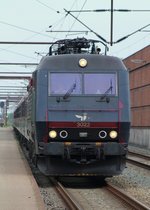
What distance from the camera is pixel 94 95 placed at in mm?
13188

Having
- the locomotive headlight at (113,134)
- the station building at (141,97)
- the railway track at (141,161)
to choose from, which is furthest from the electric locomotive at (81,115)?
the station building at (141,97)

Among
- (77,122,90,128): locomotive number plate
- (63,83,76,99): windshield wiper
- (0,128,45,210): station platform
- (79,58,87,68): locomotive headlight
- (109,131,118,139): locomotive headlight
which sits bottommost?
(0,128,45,210): station platform

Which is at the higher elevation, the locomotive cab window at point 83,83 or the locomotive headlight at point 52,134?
the locomotive cab window at point 83,83

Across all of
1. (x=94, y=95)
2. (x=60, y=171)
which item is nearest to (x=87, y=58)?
(x=94, y=95)

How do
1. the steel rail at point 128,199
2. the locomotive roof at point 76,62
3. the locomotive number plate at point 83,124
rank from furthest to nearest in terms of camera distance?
the locomotive roof at point 76,62
the locomotive number plate at point 83,124
the steel rail at point 128,199

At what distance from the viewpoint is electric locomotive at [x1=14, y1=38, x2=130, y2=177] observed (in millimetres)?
12712

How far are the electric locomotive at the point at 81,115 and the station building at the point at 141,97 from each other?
22.1 meters

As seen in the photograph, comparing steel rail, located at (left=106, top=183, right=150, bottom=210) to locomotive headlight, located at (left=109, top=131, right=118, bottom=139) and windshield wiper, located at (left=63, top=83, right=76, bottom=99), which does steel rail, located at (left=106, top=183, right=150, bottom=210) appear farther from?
windshield wiper, located at (left=63, top=83, right=76, bottom=99)

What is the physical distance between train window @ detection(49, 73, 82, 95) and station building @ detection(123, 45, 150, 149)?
2226 centimetres

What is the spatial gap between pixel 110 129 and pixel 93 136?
1.45 ft

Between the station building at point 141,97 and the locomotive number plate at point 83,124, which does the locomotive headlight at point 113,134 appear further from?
the station building at point 141,97

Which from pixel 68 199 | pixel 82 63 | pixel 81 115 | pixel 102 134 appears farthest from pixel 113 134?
pixel 68 199

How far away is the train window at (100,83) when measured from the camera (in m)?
13.3

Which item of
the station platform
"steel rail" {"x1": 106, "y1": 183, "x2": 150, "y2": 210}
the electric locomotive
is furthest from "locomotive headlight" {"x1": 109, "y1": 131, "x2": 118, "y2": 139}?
the station platform
